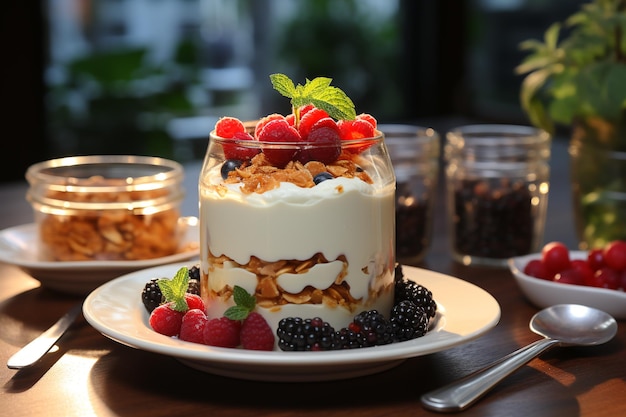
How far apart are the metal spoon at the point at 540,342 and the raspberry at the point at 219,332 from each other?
222 mm

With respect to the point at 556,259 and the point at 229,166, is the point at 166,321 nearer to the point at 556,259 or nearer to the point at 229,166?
the point at 229,166

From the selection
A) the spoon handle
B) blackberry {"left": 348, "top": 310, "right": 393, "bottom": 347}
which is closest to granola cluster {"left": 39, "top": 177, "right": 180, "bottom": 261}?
blackberry {"left": 348, "top": 310, "right": 393, "bottom": 347}

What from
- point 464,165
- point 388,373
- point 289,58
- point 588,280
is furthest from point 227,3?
point 388,373

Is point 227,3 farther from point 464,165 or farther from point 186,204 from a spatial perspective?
point 464,165

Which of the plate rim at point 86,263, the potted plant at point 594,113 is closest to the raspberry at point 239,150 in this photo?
the plate rim at point 86,263

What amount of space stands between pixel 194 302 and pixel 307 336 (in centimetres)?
19

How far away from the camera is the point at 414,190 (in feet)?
5.25

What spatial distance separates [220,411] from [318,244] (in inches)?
8.5

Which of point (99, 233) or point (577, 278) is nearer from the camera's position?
point (577, 278)

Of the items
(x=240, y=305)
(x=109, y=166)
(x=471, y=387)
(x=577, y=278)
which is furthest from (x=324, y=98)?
(x=109, y=166)

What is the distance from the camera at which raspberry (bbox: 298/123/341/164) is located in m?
1.02

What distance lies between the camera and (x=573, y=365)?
1.07 meters

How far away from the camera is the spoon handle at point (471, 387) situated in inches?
35.7

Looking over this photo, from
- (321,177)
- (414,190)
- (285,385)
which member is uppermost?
(321,177)
